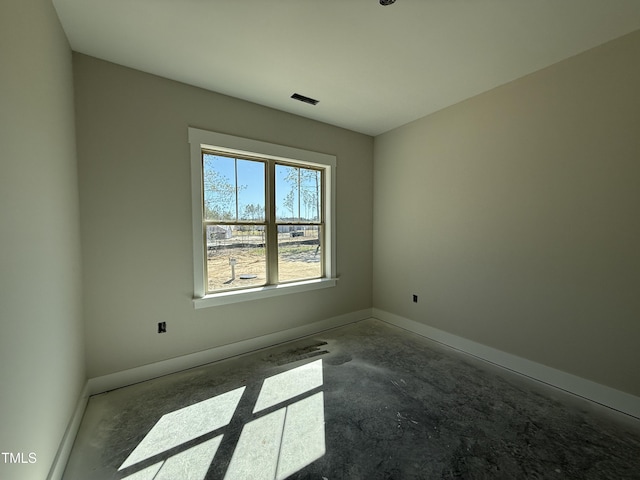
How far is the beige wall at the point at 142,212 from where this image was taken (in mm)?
2186

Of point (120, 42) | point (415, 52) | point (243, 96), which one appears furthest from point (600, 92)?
point (120, 42)

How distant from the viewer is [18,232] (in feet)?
3.72

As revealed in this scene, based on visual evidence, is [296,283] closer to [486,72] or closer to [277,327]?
[277,327]

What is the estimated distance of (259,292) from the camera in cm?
300

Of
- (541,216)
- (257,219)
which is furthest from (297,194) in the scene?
(541,216)

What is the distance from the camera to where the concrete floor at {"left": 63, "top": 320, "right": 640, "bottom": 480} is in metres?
1.50

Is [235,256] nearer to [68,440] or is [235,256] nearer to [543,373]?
[68,440]

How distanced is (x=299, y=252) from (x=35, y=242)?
98.7 inches

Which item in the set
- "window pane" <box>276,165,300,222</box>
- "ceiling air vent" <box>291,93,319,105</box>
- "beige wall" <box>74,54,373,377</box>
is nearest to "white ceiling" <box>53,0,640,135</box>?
"ceiling air vent" <box>291,93,319,105</box>

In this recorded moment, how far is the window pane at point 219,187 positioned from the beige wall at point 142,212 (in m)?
0.22

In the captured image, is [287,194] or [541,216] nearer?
[541,216]

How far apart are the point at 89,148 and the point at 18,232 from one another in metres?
1.40

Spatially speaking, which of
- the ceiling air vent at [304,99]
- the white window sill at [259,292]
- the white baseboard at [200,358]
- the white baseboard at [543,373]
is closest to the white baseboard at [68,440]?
the white baseboard at [200,358]

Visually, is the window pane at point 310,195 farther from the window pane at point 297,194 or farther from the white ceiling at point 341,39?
the white ceiling at point 341,39
